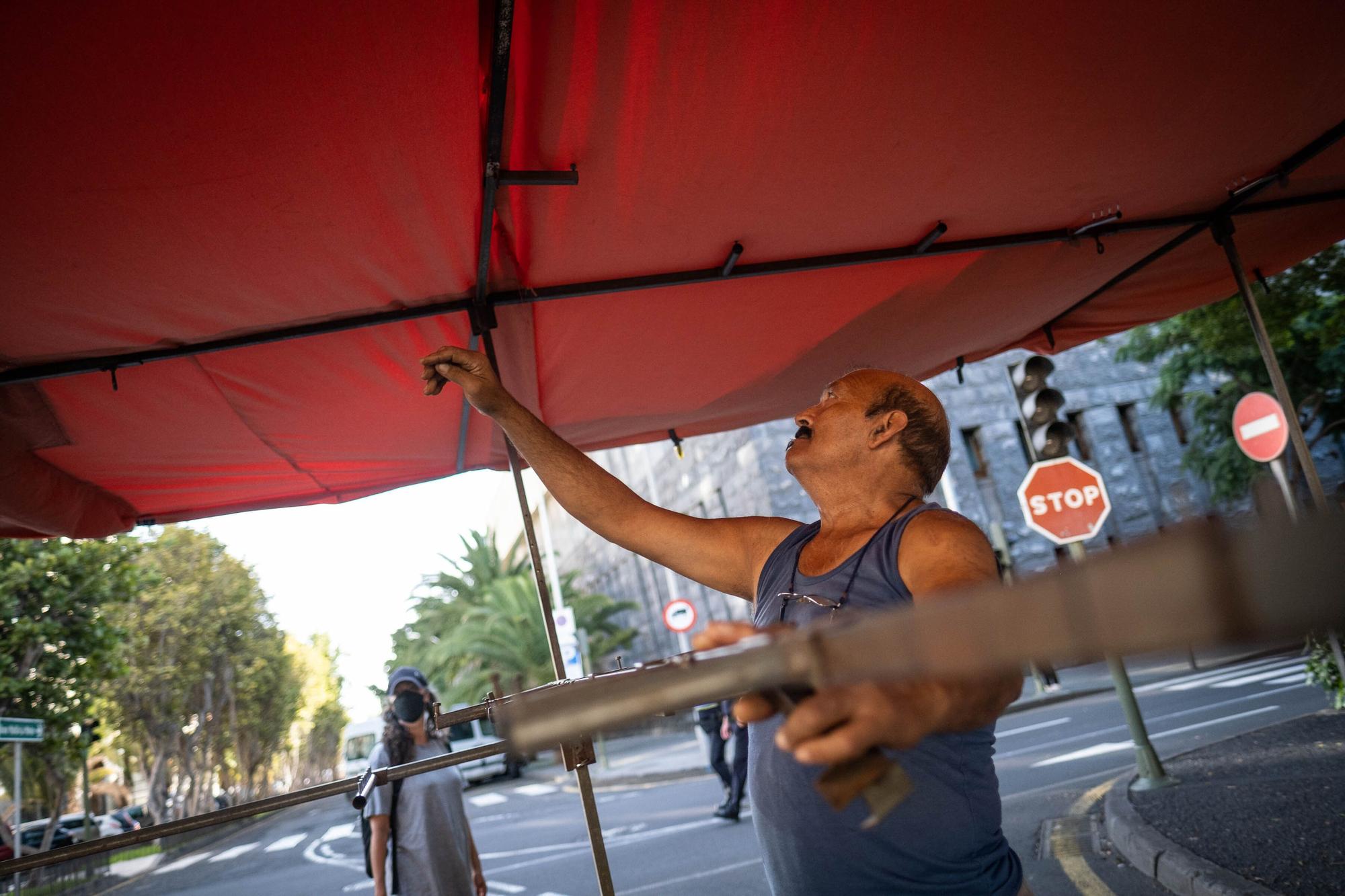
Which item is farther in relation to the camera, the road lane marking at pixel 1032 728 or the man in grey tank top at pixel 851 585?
the road lane marking at pixel 1032 728

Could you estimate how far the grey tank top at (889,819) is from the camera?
179 cm

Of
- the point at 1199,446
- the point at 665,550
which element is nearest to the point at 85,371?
the point at 665,550

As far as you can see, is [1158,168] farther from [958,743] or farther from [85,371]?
[85,371]

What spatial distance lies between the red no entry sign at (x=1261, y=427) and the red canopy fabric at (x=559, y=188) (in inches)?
115

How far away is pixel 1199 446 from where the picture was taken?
75.1 ft

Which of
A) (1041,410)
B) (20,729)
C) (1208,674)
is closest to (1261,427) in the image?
(1041,410)

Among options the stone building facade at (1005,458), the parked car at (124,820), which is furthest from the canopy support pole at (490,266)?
the parked car at (124,820)

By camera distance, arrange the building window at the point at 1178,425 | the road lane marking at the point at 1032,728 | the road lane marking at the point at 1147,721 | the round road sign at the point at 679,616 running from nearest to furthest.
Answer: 1. the road lane marking at the point at 1147,721
2. the road lane marking at the point at 1032,728
3. the round road sign at the point at 679,616
4. the building window at the point at 1178,425

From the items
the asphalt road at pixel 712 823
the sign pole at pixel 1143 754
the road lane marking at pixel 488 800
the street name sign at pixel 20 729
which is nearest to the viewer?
the sign pole at pixel 1143 754

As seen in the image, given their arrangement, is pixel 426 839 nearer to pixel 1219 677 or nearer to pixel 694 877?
pixel 694 877

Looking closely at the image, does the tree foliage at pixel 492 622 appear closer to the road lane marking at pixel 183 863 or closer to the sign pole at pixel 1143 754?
the road lane marking at pixel 183 863

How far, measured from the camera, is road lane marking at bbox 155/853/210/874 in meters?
19.0

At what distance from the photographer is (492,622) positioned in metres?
27.7

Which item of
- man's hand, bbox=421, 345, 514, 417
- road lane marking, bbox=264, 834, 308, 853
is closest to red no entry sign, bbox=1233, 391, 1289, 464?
man's hand, bbox=421, 345, 514, 417
